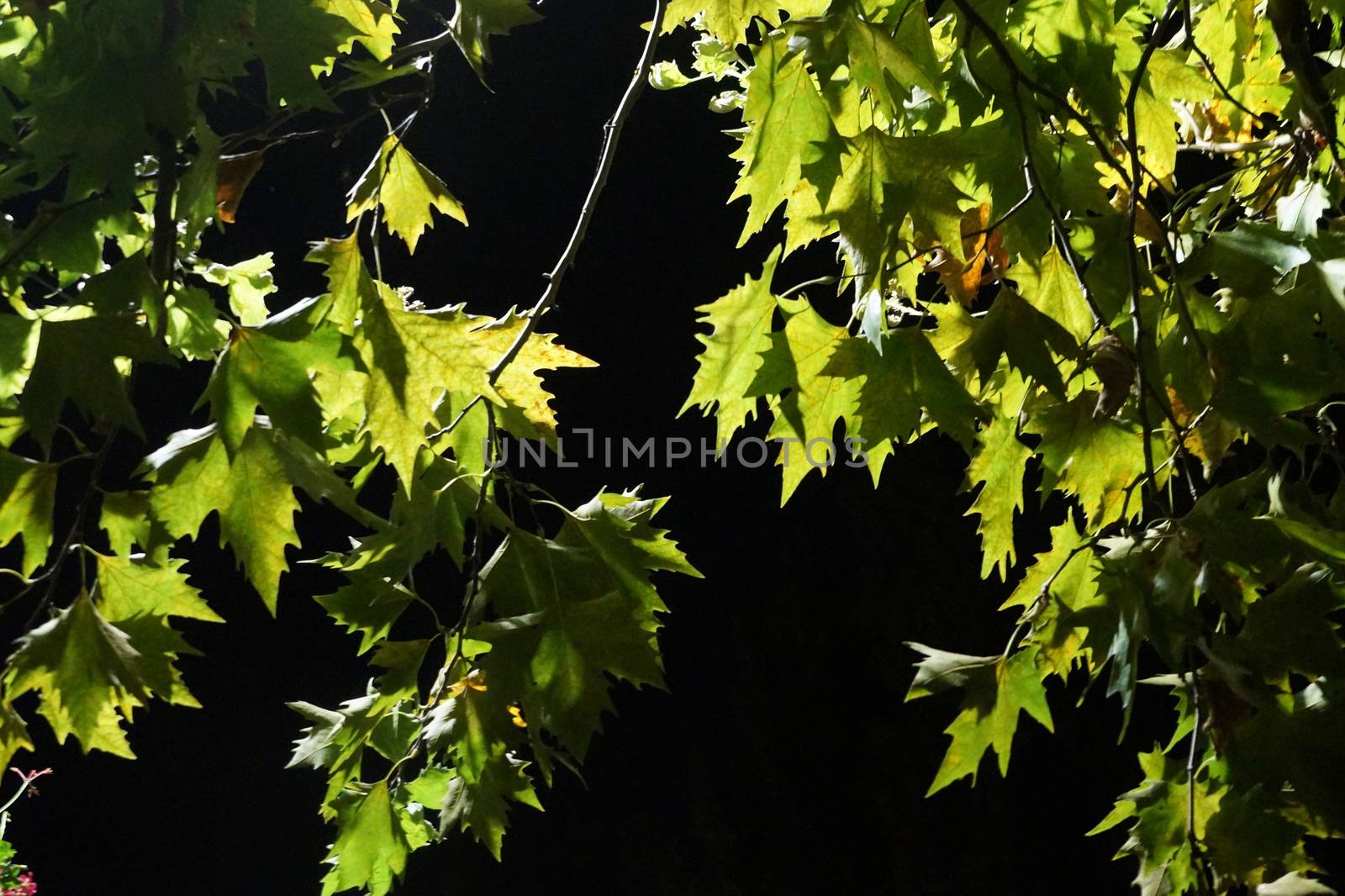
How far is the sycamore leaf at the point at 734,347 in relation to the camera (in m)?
0.60

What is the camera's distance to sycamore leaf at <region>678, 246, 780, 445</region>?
1.96ft

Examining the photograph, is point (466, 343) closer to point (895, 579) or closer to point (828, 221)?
point (828, 221)

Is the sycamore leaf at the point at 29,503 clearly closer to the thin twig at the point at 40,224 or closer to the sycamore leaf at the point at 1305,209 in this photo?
the thin twig at the point at 40,224

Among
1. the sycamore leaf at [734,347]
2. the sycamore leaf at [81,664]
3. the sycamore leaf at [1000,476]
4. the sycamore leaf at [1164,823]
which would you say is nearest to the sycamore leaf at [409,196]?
the sycamore leaf at [734,347]

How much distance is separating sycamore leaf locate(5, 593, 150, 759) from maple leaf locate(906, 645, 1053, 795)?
16.7 inches

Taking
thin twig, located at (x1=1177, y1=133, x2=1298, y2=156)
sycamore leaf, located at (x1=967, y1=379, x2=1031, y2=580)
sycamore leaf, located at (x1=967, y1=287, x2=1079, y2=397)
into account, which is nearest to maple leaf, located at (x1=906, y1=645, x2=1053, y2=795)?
sycamore leaf, located at (x1=967, y1=379, x2=1031, y2=580)

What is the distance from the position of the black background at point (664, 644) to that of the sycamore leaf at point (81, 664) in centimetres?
133

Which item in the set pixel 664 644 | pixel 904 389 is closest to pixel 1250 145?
pixel 904 389

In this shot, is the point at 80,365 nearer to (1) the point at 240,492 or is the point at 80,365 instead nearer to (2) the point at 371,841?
(1) the point at 240,492

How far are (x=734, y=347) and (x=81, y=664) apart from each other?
388 mm

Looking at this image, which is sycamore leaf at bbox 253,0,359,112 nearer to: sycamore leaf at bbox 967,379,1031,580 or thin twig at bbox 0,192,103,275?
thin twig at bbox 0,192,103,275

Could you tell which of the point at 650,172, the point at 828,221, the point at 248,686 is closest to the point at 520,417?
the point at 828,221

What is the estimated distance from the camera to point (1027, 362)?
516 millimetres

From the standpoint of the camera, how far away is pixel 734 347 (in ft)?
2.00
